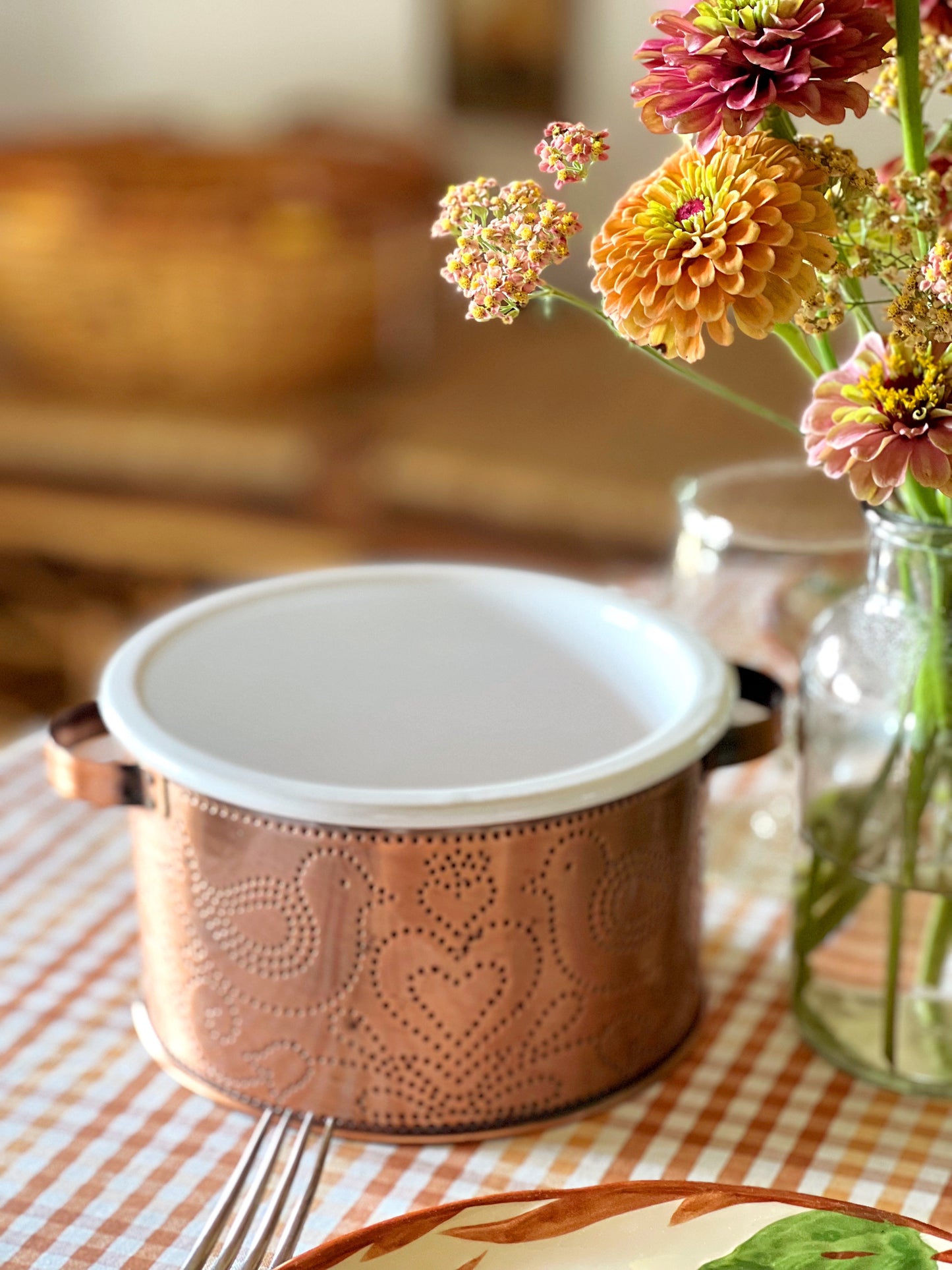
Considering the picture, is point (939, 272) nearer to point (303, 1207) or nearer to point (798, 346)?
point (798, 346)

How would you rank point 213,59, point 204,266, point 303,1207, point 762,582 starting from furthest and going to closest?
point 213,59 → point 204,266 → point 762,582 → point 303,1207

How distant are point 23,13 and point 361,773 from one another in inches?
92.5

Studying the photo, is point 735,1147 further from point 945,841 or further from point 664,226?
point 664,226

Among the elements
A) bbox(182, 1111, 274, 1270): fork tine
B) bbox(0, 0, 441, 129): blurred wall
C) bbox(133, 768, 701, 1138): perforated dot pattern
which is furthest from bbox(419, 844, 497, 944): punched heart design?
bbox(0, 0, 441, 129): blurred wall

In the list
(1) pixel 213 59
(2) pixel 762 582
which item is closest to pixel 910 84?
(2) pixel 762 582

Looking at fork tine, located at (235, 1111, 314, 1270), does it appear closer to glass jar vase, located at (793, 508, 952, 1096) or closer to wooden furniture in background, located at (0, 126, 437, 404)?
glass jar vase, located at (793, 508, 952, 1096)

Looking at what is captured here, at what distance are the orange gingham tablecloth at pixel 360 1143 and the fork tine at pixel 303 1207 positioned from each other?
0.01 metres

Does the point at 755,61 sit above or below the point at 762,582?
above

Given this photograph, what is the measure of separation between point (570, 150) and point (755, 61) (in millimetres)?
55

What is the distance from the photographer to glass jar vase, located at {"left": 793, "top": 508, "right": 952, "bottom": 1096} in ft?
1.79

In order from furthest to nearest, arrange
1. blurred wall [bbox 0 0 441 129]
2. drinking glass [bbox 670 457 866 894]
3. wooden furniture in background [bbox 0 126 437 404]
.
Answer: blurred wall [bbox 0 0 441 129], wooden furniture in background [bbox 0 126 437 404], drinking glass [bbox 670 457 866 894]

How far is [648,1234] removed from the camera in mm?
471

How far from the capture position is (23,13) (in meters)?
2.62

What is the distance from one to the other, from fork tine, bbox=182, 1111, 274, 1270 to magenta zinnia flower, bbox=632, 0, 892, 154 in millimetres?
360
